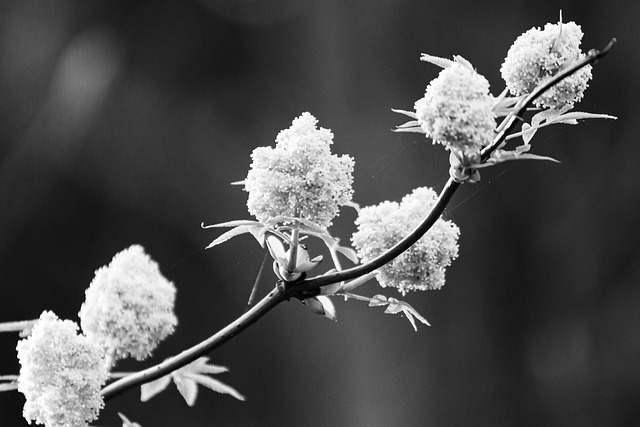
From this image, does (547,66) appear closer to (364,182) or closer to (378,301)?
(378,301)

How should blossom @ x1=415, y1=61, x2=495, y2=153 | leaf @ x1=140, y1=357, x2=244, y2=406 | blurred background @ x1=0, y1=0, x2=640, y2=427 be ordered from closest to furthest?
1. blossom @ x1=415, y1=61, x2=495, y2=153
2. leaf @ x1=140, y1=357, x2=244, y2=406
3. blurred background @ x1=0, y1=0, x2=640, y2=427

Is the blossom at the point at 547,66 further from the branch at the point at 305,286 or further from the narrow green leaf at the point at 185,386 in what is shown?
the narrow green leaf at the point at 185,386

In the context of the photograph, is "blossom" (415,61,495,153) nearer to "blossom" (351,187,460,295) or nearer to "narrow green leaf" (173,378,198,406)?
"blossom" (351,187,460,295)

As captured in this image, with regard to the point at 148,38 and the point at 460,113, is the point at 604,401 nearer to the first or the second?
the point at 148,38

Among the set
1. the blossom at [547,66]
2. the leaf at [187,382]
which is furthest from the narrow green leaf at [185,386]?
the blossom at [547,66]

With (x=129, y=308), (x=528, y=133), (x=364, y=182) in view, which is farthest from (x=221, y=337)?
(x=364, y=182)

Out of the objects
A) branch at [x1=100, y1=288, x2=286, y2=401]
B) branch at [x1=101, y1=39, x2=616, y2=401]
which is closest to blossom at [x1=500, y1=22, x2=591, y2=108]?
branch at [x1=101, y1=39, x2=616, y2=401]
